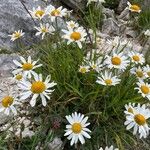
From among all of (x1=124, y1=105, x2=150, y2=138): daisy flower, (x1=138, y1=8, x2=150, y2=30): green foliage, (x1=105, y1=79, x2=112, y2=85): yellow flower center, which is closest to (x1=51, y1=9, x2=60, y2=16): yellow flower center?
(x1=105, y1=79, x2=112, y2=85): yellow flower center

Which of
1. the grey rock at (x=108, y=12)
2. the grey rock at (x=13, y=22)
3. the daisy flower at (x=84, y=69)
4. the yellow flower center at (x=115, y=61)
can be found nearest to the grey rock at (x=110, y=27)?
the grey rock at (x=108, y=12)

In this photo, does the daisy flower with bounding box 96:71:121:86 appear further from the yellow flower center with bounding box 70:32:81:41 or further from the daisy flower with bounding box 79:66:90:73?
the yellow flower center with bounding box 70:32:81:41

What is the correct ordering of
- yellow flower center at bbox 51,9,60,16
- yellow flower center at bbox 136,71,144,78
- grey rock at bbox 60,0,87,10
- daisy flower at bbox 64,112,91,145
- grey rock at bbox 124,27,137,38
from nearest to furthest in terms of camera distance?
1. daisy flower at bbox 64,112,91,145
2. yellow flower center at bbox 136,71,144,78
3. yellow flower center at bbox 51,9,60,16
4. grey rock at bbox 124,27,137,38
5. grey rock at bbox 60,0,87,10

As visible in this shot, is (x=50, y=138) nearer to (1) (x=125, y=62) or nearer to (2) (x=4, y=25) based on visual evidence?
(1) (x=125, y=62)

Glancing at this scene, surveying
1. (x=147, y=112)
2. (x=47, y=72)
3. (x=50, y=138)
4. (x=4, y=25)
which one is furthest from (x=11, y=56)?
(x=147, y=112)

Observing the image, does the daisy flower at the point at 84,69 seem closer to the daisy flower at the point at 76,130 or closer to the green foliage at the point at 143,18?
the daisy flower at the point at 76,130

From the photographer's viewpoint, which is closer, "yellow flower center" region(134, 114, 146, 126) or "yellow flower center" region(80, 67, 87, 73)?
"yellow flower center" region(134, 114, 146, 126)
